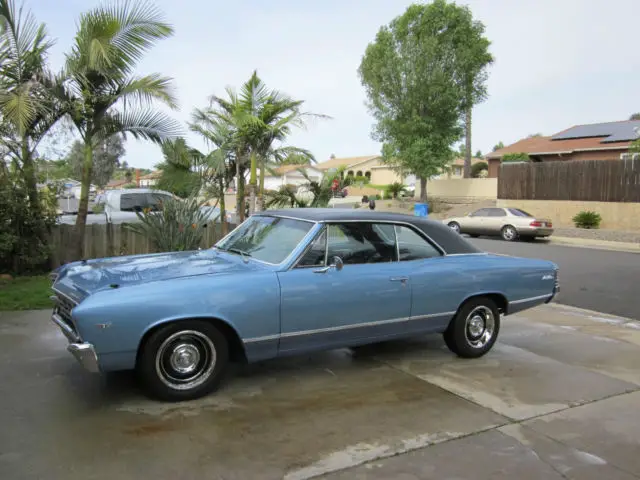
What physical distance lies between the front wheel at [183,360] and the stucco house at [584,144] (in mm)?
29345

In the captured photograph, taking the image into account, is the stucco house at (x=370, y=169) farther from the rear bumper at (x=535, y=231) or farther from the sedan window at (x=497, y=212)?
the rear bumper at (x=535, y=231)

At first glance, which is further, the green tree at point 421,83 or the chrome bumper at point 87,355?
the green tree at point 421,83

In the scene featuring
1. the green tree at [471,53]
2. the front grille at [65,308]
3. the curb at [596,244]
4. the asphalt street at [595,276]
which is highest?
the green tree at [471,53]

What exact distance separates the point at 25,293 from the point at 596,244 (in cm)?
1780

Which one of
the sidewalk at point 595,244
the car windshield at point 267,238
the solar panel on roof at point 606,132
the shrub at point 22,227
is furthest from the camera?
the solar panel on roof at point 606,132

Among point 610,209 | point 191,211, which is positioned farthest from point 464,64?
point 191,211

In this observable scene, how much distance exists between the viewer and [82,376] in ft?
15.3

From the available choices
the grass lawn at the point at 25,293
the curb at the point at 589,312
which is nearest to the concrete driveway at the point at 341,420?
the grass lawn at the point at 25,293

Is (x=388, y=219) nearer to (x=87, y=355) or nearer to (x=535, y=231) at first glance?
(x=87, y=355)

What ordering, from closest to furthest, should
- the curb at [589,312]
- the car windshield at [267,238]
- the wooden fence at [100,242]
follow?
the car windshield at [267,238], the curb at [589,312], the wooden fence at [100,242]

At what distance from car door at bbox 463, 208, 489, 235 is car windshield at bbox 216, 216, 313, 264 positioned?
666 inches

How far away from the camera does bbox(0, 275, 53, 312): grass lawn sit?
6.99 meters

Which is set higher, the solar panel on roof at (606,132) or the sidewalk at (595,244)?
the solar panel on roof at (606,132)

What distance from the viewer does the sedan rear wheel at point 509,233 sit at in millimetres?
19828
